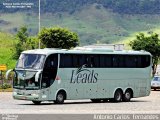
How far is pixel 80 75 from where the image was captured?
1564 inches

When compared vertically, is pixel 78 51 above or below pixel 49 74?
above

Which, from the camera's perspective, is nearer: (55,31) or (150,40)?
(55,31)

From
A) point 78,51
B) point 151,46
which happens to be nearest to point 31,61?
point 78,51

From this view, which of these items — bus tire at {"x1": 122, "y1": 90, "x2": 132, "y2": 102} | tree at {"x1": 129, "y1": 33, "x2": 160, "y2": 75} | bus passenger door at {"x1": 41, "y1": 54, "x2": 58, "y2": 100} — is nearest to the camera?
bus passenger door at {"x1": 41, "y1": 54, "x2": 58, "y2": 100}

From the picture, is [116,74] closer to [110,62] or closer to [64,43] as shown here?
[110,62]

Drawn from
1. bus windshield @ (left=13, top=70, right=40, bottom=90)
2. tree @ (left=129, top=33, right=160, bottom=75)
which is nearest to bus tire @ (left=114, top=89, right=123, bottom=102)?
bus windshield @ (left=13, top=70, right=40, bottom=90)

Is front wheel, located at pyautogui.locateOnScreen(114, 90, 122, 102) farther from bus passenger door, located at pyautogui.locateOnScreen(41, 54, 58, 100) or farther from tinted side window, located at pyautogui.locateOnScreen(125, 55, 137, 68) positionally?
bus passenger door, located at pyautogui.locateOnScreen(41, 54, 58, 100)

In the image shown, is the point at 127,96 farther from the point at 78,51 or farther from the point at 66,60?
the point at 66,60

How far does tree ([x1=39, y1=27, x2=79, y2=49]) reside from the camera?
309ft

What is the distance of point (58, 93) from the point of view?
3847 centimetres

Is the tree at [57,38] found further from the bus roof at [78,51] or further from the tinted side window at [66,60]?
the tinted side window at [66,60]

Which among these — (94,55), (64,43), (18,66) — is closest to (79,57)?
(94,55)

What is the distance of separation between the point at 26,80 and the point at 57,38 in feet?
189

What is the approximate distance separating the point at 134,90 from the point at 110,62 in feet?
11.2
